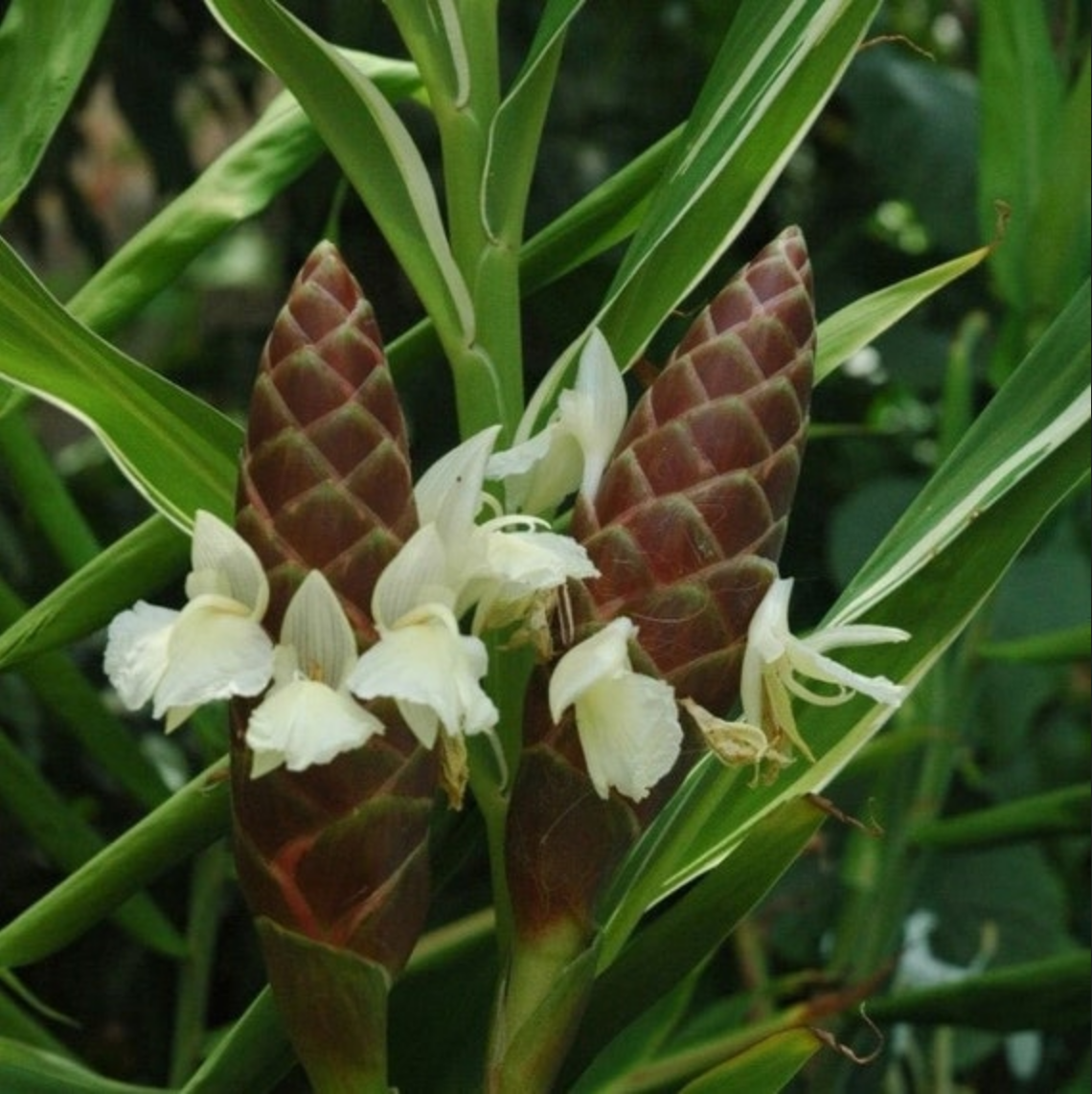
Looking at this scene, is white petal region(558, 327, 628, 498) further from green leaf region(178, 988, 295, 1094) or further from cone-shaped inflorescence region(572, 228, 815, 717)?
green leaf region(178, 988, 295, 1094)

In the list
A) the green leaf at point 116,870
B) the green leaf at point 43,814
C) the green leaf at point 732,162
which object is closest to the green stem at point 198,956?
the green leaf at point 43,814

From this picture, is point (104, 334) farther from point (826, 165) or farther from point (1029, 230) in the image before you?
point (826, 165)

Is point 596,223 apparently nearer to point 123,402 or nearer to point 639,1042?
point 123,402

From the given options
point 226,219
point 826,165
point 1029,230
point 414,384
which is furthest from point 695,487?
point 826,165

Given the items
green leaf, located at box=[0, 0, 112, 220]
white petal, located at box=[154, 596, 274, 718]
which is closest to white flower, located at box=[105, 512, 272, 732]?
white petal, located at box=[154, 596, 274, 718]

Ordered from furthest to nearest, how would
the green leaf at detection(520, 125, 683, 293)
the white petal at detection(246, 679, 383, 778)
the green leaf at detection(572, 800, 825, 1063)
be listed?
the green leaf at detection(520, 125, 683, 293) < the green leaf at detection(572, 800, 825, 1063) < the white petal at detection(246, 679, 383, 778)

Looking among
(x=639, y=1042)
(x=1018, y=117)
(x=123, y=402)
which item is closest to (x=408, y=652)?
(x=123, y=402)

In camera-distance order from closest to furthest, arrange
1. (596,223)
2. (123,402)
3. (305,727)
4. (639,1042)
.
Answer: (305,727) → (123,402) → (596,223) → (639,1042)
